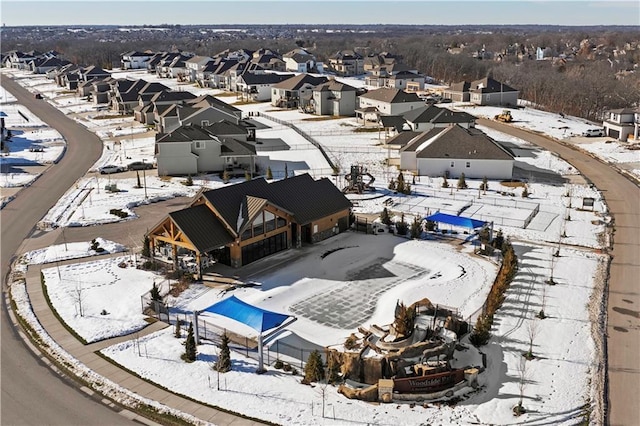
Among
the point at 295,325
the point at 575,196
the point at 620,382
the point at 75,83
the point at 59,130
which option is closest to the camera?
the point at 620,382

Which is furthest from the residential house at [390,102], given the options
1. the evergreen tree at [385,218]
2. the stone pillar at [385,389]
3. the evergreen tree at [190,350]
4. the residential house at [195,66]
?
the stone pillar at [385,389]

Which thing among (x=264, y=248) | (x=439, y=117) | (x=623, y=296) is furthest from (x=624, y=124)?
(x=264, y=248)

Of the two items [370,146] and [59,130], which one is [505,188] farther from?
[59,130]

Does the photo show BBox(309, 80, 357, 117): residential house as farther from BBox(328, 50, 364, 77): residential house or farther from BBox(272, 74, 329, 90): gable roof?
BBox(328, 50, 364, 77): residential house

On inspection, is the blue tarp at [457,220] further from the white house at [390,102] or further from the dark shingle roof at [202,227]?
the white house at [390,102]

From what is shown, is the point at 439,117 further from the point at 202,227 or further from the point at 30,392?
the point at 30,392

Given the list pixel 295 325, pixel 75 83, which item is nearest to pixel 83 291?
pixel 295 325
